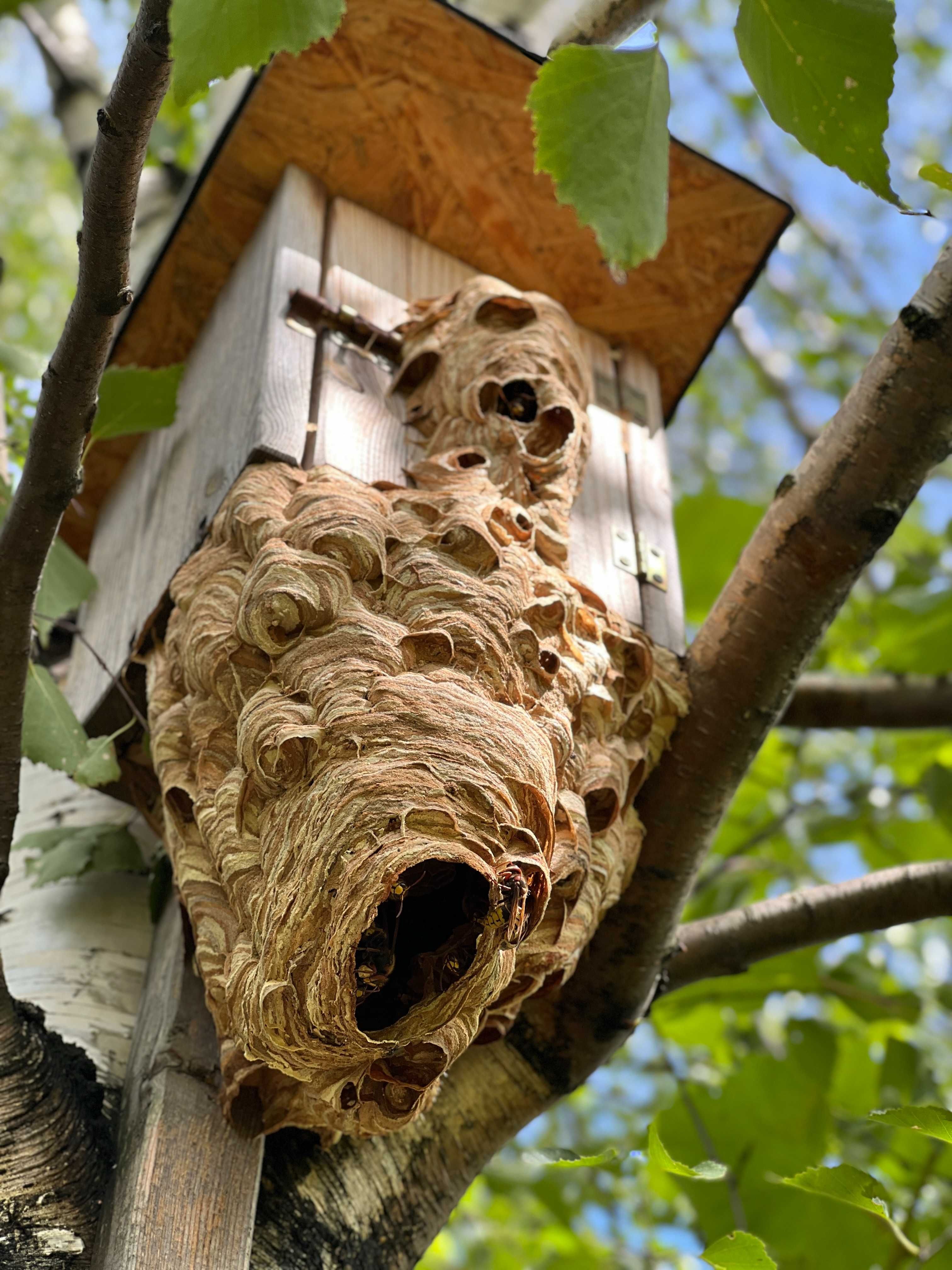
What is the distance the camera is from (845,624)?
3734mm

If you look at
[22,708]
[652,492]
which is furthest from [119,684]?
[652,492]

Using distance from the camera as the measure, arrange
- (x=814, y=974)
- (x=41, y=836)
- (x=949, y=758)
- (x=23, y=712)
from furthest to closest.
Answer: (x=949, y=758)
(x=814, y=974)
(x=41, y=836)
(x=23, y=712)

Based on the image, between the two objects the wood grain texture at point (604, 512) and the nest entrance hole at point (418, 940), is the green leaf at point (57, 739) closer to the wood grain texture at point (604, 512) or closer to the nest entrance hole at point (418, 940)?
the nest entrance hole at point (418, 940)

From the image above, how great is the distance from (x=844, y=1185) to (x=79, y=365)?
3.79 ft

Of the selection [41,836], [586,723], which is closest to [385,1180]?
[586,723]

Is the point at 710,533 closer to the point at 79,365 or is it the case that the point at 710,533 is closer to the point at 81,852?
the point at 81,852

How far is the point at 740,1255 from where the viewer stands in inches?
52.3

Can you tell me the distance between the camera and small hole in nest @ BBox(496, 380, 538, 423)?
1.88 metres

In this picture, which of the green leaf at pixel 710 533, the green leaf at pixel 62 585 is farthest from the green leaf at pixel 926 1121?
the green leaf at pixel 710 533

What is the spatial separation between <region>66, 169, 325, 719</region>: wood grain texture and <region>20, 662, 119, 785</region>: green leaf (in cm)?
18

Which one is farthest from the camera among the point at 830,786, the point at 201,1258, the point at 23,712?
the point at 830,786

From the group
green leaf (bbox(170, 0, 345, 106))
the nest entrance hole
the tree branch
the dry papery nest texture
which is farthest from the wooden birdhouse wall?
green leaf (bbox(170, 0, 345, 106))

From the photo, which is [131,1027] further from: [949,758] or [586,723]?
[949,758]

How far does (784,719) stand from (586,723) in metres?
1.11
